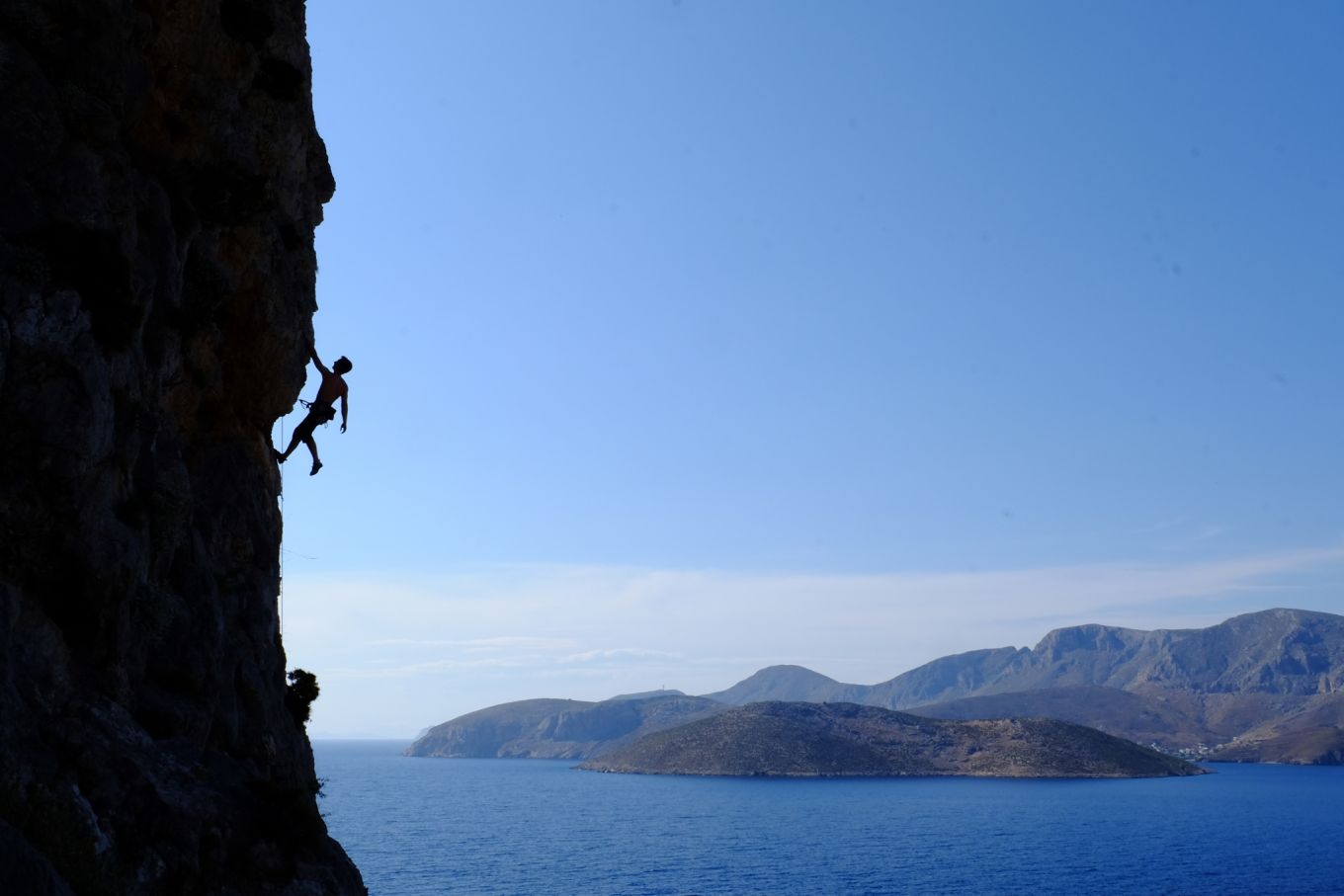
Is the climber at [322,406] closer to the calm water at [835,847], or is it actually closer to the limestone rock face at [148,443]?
the limestone rock face at [148,443]

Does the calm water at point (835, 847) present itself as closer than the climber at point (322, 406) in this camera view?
No

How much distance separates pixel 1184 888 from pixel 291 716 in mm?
94424

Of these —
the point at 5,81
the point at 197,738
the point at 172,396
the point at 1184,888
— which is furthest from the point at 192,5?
the point at 1184,888

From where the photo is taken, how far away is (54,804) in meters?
14.4

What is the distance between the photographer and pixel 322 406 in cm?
2788

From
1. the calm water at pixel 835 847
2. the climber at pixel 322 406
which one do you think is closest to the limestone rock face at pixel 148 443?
the climber at pixel 322 406

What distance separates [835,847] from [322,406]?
108624 mm

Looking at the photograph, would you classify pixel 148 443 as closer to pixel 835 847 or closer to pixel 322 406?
pixel 322 406

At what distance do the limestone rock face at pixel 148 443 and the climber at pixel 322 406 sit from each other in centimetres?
92

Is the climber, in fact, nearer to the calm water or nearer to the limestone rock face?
the limestone rock face

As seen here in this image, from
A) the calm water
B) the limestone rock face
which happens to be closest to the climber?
the limestone rock face

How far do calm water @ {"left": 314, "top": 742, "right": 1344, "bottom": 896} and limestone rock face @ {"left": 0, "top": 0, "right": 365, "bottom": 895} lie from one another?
223 ft

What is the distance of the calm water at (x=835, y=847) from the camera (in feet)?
307

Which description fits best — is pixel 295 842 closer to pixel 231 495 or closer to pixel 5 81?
pixel 231 495
